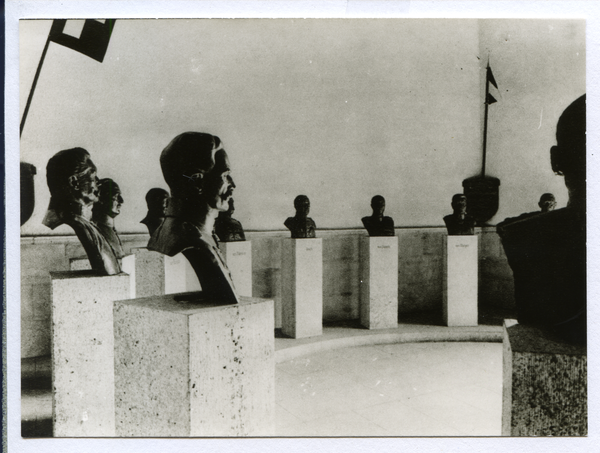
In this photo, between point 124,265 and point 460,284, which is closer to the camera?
point 124,265

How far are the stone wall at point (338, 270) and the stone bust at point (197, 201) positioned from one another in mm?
3346

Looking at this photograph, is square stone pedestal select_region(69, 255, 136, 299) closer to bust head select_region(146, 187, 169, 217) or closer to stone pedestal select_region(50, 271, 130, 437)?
stone pedestal select_region(50, 271, 130, 437)

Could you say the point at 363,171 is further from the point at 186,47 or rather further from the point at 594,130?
the point at 594,130

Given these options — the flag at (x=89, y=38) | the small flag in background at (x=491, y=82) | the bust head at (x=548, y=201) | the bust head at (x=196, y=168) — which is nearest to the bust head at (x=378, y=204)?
the bust head at (x=548, y=201)

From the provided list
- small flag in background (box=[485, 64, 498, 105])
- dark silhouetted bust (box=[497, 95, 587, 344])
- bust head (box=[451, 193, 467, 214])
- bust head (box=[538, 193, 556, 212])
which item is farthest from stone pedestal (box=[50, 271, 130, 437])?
small flag in background (box=[485, 64, 498, 105])

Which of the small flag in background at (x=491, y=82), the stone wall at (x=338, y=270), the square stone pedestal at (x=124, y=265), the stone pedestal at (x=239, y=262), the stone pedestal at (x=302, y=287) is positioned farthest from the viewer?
the small flag in background at (x=491, y=82)

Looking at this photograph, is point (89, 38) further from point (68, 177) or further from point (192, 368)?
point (192, 368)

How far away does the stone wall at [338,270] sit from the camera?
5.29 meters

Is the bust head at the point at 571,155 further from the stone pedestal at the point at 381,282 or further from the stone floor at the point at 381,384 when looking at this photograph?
the stone pedestal at the point at 381,282

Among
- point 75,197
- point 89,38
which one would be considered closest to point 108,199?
point 75,197

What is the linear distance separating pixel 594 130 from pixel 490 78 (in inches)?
167

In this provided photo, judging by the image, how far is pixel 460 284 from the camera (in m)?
6.17

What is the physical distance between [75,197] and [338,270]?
414 cm
